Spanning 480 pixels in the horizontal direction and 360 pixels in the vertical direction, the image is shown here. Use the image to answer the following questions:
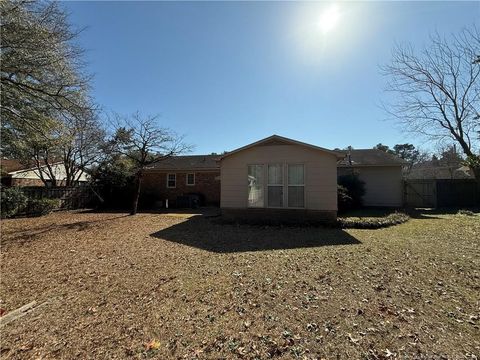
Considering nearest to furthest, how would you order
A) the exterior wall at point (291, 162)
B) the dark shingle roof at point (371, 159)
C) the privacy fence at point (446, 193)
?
the exterior wall at point (291, 162)
the dark shingle roof at point (371, 159)
the privacy fence at point (446, 193)

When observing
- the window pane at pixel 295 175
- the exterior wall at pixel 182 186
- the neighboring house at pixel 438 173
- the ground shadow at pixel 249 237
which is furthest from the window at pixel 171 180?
the neighboring house at pixel 438 173

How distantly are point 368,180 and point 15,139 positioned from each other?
19.8 metres

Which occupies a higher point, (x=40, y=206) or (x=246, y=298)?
(x=40, y=206)

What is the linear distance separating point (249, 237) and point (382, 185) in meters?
14.0

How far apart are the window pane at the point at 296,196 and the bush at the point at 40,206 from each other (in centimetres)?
1384

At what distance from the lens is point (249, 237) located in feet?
30.6

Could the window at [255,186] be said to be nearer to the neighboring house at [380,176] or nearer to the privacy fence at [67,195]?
the neighboring house at [380,176]

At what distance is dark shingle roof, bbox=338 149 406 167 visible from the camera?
18852 mm

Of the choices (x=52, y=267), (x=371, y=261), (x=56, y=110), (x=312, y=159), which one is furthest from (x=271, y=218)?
(x=56, y=110)

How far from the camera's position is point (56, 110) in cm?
945

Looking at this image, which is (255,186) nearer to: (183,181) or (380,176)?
(183,181)

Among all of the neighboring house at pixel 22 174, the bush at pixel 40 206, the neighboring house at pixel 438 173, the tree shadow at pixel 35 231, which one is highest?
the neighboring house at pixel 438 173

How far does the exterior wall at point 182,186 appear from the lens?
71.2 ft

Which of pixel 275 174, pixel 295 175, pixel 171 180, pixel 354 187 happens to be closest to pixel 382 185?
pixel 354 187
